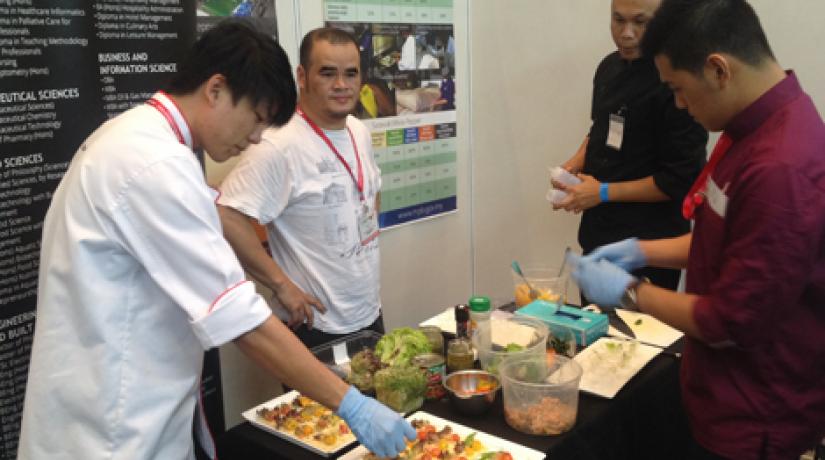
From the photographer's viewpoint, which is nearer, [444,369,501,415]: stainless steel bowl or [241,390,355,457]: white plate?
[241,390,355,457]: white plate

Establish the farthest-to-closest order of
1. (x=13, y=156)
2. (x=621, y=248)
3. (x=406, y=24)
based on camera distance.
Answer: (x=406, y=24) < (x=621, y=248) < (x=13, y=156)

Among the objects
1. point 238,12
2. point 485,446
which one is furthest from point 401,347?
point 238,12

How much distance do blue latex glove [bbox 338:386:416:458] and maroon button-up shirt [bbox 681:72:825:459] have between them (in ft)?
2.23

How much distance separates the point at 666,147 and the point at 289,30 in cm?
164

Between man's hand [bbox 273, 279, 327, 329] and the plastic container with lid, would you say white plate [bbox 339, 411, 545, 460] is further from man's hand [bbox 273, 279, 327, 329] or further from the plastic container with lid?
man's hand [bbox 273, 279, 327, 329]

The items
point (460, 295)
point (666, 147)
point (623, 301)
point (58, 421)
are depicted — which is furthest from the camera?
point (460, 295)

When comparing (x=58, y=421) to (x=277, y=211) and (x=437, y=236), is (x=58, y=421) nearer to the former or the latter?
(x=277, y=211)

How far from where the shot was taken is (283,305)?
2.13 metres

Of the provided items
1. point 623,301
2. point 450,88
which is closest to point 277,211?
point 623,301

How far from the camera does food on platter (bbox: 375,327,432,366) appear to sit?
5.74ft

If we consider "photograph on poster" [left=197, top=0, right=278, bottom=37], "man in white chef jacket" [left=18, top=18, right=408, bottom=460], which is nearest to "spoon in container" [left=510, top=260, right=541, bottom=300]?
"man in white chef jacket" [left=18, top=18, right=408, bottom=460]

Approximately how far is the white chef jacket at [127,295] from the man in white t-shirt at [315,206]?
803 mm

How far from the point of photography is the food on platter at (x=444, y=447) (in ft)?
4.57

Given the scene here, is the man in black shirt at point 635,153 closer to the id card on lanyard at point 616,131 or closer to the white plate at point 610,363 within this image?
the id card on lanyard at point 616,131
